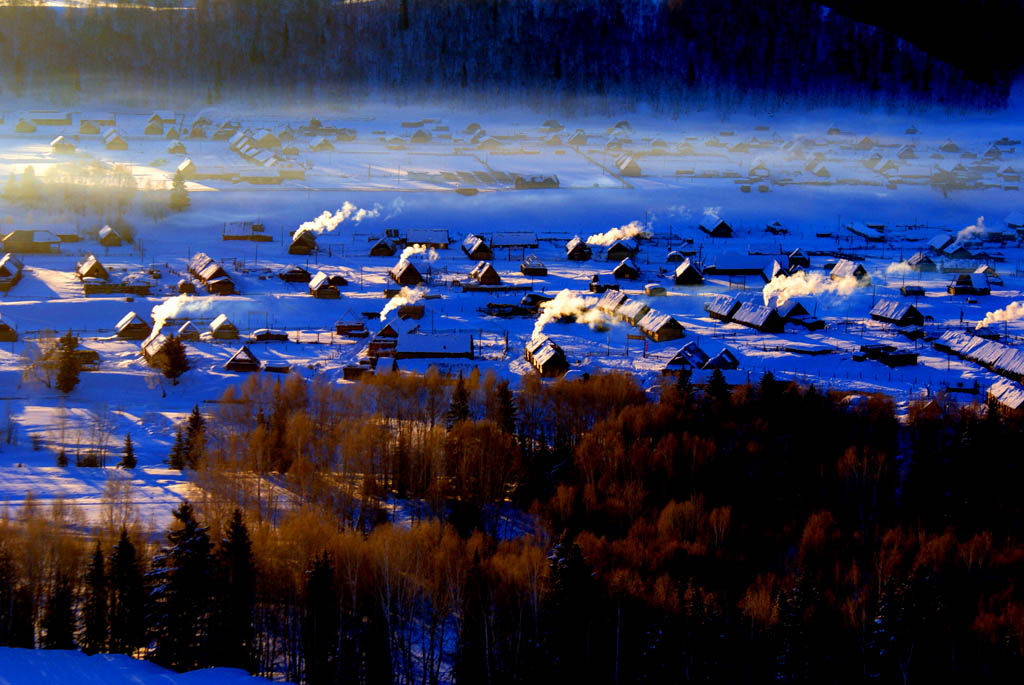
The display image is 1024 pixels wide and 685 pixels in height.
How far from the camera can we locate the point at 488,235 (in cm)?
2467

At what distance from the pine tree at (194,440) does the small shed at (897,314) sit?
36.3 feet

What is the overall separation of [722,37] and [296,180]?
47.1 feet

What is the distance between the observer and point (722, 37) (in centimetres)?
3425

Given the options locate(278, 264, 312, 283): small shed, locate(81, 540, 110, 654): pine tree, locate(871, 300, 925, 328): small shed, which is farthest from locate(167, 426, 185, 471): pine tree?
locate(871, 300, 925, 328): small shed

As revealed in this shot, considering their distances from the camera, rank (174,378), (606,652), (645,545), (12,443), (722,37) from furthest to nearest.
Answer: (722,37) → (174,378) → (12,443) → (645,545) → (606,652)

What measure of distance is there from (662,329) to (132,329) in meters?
7.87

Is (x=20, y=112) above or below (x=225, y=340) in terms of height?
above

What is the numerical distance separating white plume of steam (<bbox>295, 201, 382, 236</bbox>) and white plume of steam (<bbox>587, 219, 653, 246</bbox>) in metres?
5.29

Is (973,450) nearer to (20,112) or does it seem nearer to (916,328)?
(916,328)

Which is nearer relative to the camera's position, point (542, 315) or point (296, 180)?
point (542, 315)

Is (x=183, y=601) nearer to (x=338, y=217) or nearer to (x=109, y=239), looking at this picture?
(x=109, y=239)

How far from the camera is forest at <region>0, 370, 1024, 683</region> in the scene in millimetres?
7695

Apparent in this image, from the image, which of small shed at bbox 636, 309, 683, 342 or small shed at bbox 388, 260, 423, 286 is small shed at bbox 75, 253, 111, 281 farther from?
small shed at bbox 636, 309, 683, 342

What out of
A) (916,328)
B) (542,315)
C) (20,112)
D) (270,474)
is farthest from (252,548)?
(20,112)
